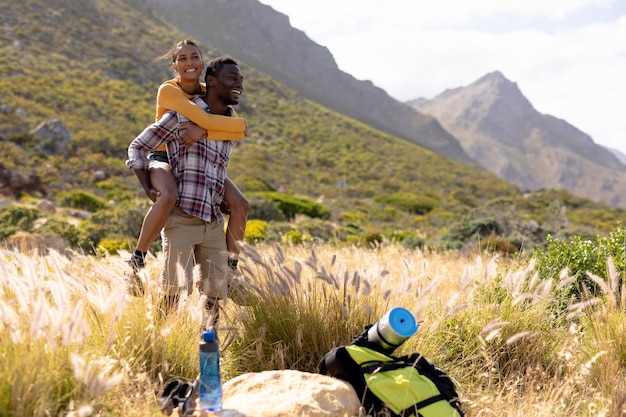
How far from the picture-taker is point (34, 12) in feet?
139

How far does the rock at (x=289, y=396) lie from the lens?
2.57m

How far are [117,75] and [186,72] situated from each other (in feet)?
134

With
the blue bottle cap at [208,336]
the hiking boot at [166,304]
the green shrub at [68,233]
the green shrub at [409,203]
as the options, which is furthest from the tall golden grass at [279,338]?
the green shrub at [409,203]

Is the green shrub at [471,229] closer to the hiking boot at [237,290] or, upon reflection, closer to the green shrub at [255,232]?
the green shrub at [255,232]

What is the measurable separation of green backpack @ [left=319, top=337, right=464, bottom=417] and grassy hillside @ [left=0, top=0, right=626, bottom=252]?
941 centimetres

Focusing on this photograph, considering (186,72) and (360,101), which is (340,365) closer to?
(186,72)

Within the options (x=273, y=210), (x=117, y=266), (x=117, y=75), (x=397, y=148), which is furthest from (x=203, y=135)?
(x=397, y=148)

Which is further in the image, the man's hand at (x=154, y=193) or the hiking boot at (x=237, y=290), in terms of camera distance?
the hiking boot at (x=237, y=290)

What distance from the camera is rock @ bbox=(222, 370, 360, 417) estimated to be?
2566 millimetres

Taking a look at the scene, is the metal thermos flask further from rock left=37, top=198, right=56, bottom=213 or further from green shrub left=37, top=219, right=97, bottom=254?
rock left=37, top=198, right=56, bottom=213

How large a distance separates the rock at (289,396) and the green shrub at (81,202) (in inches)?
647

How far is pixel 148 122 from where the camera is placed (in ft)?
114

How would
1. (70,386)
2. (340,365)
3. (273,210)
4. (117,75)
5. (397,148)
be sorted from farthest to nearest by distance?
(397,148)
(117,75)
(273,210)
(340,365)
(70,386)

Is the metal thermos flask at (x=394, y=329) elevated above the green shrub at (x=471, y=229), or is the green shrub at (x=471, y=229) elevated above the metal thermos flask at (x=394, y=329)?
the metal thermos flask at (x=394, y=329)
